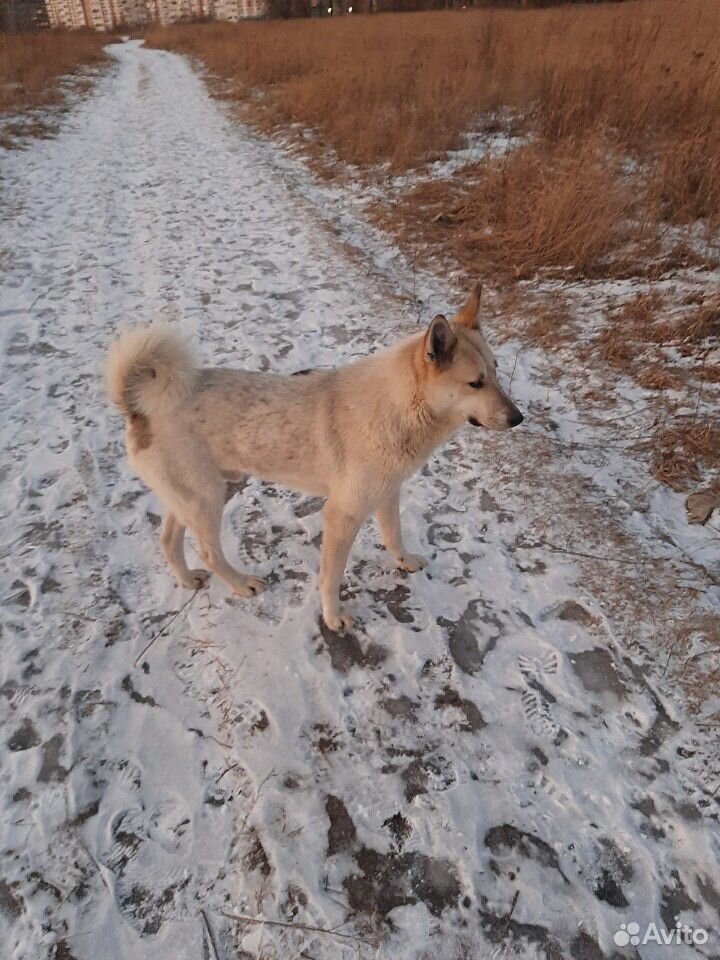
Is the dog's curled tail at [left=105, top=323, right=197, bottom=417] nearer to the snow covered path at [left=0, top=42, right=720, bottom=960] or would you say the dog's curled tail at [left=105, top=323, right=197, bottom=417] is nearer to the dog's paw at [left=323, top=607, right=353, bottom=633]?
the snow covered path at [left=0, top=42, right=720, bottom=960]

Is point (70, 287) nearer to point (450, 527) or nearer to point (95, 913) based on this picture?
point (450, 527)

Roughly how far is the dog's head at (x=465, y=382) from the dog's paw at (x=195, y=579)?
5.78ft

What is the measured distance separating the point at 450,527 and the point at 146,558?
2.00 m

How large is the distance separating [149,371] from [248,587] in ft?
4.42

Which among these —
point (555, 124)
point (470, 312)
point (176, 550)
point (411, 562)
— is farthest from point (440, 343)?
A: point (555, 124)

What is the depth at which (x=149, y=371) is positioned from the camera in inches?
101

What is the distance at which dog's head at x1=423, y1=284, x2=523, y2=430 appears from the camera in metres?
2.46

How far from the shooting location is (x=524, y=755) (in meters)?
2.33

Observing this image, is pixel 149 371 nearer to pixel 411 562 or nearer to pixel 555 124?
pixel 411 562

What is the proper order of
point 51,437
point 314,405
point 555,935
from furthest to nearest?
point 51,437 < point 314,405 < point 555,935

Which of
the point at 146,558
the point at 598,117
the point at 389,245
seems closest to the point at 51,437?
the point at 146,558

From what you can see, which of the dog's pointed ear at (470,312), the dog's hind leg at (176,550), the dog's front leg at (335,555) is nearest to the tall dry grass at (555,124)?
the dog's pointed ear at (470,312)

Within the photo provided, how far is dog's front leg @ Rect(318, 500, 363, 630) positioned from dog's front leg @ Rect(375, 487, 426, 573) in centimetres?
28

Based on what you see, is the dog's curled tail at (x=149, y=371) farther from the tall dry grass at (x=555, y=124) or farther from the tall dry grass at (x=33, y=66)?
the tall dry grass at (x=33, y=66)
